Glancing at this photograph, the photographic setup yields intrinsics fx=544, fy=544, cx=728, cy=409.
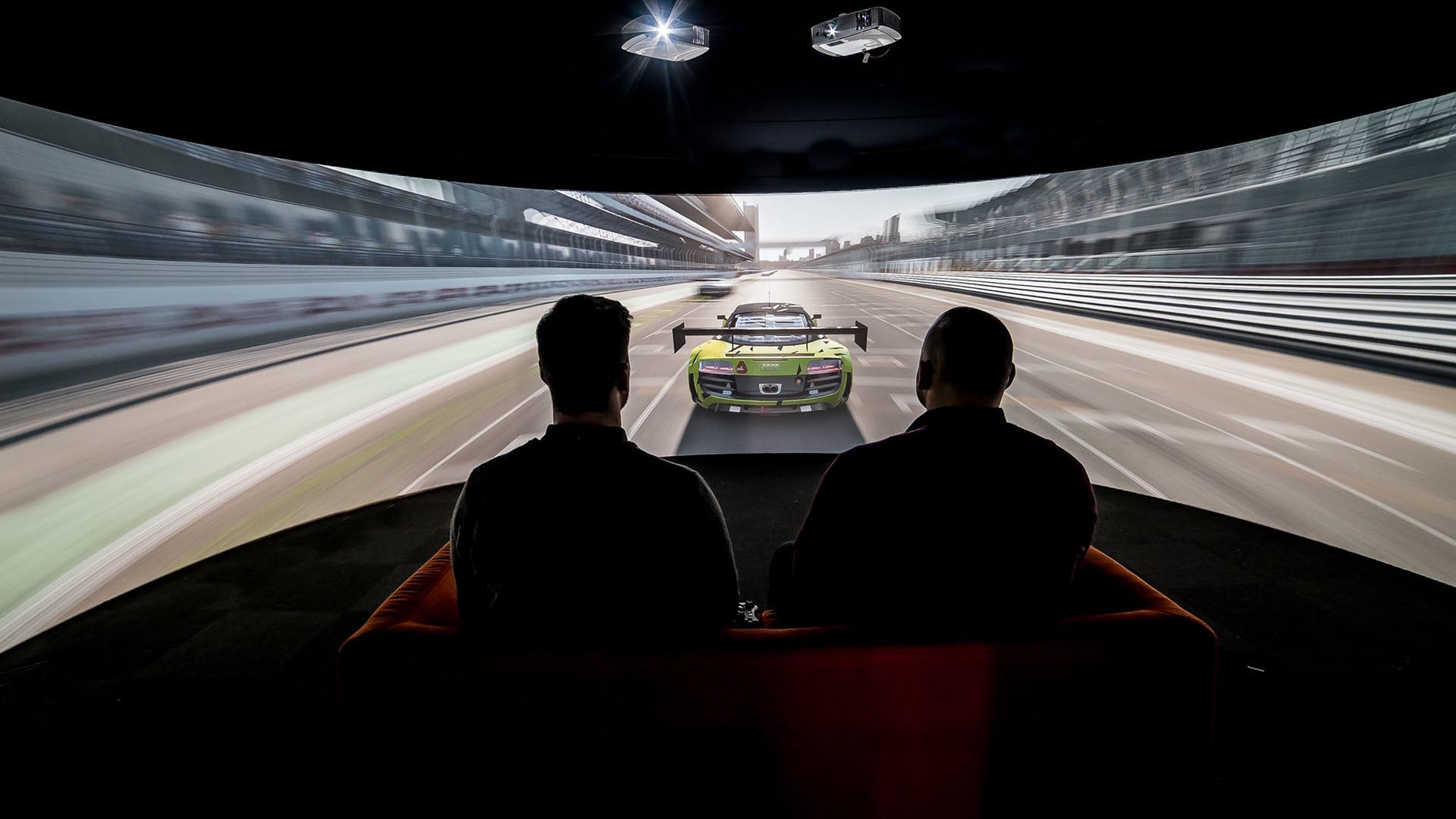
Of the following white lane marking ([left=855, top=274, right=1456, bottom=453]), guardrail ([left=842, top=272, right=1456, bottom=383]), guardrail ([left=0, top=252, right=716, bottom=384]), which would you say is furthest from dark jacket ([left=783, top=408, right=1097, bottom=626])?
guardrail ([left=842, top=272, right=1456, bottom=383])

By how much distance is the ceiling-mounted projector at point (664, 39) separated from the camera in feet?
9.02

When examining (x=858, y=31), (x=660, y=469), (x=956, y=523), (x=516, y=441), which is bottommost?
(x=516, y=441)

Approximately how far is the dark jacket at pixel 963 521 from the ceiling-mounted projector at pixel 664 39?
2.53 meters

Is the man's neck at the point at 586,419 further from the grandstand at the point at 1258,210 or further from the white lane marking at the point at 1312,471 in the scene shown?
the white lane marking at the point at 1312,471

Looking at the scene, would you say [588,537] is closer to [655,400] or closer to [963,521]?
[963,521]

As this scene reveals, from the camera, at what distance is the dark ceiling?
9.04ft

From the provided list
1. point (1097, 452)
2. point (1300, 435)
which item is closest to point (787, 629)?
point (1097, 452)

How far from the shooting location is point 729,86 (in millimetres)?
3512

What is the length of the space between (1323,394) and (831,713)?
27.8ft

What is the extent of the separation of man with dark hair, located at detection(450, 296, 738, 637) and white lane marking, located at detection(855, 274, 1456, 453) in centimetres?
346

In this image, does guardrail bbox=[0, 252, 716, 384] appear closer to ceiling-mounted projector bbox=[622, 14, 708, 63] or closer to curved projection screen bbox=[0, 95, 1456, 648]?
curved projection screen bbox=[0, 95, 1456, 648]

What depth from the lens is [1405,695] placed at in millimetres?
2342

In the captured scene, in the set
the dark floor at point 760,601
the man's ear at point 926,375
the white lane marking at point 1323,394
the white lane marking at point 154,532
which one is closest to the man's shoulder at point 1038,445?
the man's ear at point 926,375

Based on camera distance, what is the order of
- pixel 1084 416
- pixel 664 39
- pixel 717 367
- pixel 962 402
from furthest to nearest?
pixel 1084 416 < pixel 717 367 < pixel 664 39 < pixel 962 402
